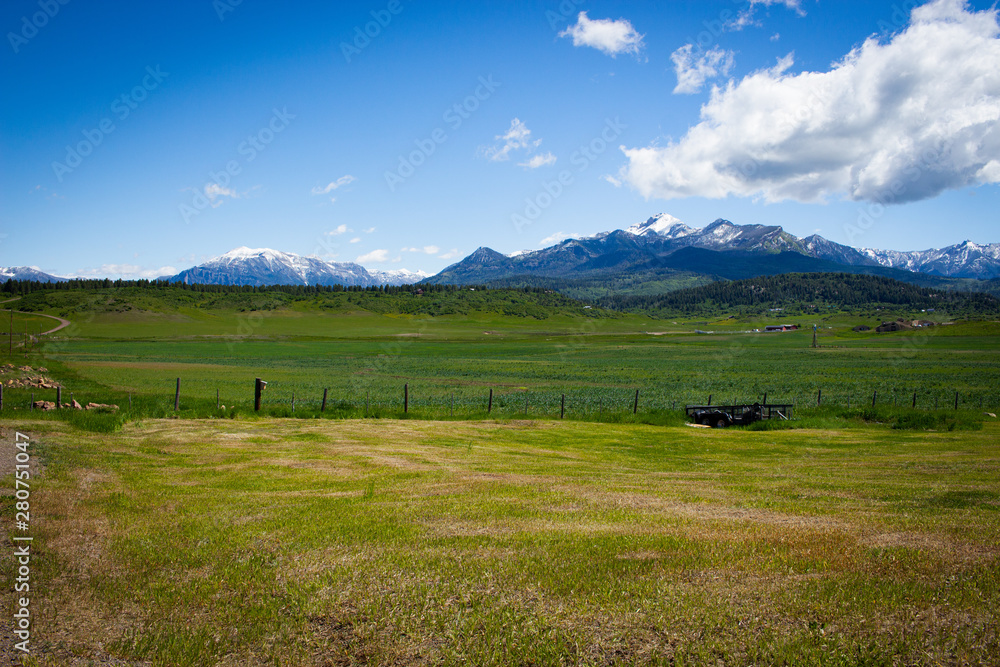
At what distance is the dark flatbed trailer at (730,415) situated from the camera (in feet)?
113

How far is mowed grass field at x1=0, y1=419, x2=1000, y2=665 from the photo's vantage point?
243 inches

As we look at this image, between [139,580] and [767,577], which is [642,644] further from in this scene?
[139,580]

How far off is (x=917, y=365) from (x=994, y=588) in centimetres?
9666

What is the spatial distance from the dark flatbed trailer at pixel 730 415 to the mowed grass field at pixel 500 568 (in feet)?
59.6

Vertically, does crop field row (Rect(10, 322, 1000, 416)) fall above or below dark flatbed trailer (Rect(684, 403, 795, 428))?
below

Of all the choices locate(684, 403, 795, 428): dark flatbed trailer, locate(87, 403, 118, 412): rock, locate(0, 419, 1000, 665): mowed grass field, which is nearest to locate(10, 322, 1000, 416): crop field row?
locate(87, 403, 118, 412): rock

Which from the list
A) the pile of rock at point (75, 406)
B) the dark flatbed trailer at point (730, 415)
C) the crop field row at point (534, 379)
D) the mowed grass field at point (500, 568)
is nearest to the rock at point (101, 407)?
the pile of rock at point (75, 406)

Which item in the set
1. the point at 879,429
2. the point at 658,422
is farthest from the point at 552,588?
the point at 879,429

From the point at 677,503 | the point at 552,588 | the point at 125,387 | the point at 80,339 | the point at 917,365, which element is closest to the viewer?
the point at 552,588

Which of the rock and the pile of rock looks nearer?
the pile of rock

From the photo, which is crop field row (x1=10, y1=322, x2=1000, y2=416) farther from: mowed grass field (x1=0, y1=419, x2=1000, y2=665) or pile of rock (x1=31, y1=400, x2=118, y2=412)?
mowed grass field (x1=0, y1=419, x2=1000, y2=665)

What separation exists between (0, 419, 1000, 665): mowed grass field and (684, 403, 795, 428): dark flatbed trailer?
59.6ft

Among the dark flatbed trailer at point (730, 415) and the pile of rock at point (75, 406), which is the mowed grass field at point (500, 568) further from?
the dark flatbed trailer at point (730, 415)

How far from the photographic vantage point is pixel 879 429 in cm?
3103
